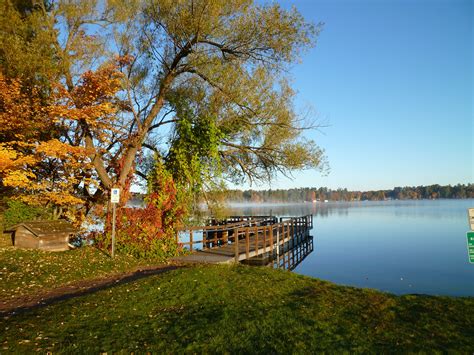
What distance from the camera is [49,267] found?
12.1 metres

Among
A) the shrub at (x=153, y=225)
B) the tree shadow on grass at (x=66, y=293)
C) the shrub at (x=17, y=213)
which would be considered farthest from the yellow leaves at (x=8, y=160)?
the tree shadow on grass at (x=66, y=293)

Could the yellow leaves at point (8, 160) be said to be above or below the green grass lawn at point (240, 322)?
above

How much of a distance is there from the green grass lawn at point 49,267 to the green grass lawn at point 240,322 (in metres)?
2.59

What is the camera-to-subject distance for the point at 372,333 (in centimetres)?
634

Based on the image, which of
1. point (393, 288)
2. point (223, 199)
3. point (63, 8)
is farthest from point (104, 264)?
point (393, 288)

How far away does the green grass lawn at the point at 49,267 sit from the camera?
397 inches

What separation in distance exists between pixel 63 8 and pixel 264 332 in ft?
59.2

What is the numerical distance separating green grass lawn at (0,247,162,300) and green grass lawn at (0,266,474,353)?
2588mm

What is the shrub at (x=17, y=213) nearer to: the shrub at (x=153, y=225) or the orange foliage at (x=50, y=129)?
the orange foliage at (x=50, y=129)

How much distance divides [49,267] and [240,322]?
8488 millimetres

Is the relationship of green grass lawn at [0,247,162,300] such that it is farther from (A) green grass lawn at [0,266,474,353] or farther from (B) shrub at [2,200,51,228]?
(A) green grass lawn at [0,266,474,353]

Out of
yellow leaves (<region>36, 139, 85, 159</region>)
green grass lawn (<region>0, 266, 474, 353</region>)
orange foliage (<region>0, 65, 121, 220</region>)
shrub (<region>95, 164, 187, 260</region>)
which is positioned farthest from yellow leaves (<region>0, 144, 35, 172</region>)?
green grass lawn (<region>0, 266, 474, 353</region>)

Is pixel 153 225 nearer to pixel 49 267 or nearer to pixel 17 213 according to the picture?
pixel 49 267

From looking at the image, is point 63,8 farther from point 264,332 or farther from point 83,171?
point 264,332
